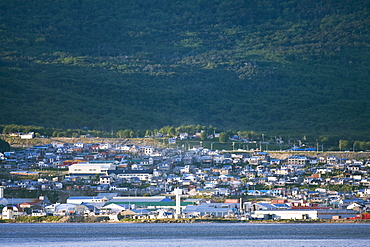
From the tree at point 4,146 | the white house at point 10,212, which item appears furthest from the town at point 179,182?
the tree at point 4,146

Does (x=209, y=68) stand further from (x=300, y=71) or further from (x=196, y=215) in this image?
(x=196, y=215)

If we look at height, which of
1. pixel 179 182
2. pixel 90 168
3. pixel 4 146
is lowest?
pixel 179 182

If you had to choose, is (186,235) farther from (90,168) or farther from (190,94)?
(190,94)

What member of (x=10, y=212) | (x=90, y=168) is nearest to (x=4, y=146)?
(x=90, y=168)

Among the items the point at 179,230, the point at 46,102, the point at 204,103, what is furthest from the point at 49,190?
the point at 204,103

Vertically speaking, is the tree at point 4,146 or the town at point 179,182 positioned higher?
the tree at point 4,146

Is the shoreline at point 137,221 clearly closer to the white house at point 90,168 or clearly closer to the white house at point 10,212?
the white house at point 10,212
